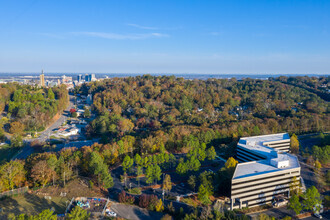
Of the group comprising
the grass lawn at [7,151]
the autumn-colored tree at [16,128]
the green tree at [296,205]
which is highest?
the autumn-colored tree at [16,128]

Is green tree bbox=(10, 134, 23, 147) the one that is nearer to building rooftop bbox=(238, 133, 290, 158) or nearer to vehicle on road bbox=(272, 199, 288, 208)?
building rooftop bbox=(238, 133, 290, 158)

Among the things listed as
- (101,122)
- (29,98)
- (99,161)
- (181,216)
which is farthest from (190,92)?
(181,216)

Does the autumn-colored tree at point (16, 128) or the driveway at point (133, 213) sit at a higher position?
the autumn-colored tree at point (16, 128)

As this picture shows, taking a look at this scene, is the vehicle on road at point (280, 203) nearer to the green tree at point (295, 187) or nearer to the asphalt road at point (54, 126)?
the green tree at point (295, 187)

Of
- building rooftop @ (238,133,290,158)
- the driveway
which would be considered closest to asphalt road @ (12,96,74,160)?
the driveway

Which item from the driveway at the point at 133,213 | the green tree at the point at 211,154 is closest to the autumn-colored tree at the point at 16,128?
the driveway at the point at 133,213

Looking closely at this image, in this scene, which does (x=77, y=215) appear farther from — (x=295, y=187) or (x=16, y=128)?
(x=16, y=128)

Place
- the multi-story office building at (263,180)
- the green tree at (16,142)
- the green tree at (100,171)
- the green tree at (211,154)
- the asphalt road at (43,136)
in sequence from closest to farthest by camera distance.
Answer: the multi-story office building at (263,180) → the green tree at (100,171) → the green tree at (211,154) → the asphalt road at (43,136) → the green tree at (16,142)

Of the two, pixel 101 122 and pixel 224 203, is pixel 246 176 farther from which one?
pixel 101 122
